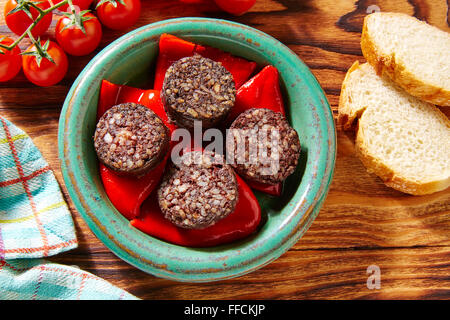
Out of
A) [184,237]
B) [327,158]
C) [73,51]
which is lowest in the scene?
[184,237]

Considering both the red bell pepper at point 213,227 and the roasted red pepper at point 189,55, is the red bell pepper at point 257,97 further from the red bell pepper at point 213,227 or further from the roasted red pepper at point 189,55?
the red bell pepper at point 213,227

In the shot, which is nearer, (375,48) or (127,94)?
(127,94)

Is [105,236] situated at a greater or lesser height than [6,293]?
greater

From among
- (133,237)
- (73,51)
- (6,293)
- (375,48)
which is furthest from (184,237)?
(375,48)

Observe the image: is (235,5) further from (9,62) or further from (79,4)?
(9,62)

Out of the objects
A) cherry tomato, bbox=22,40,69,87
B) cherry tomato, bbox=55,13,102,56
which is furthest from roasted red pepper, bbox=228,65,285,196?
cherry tomato, bbox=22,40,69,87

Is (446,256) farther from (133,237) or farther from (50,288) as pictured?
(50,288)
